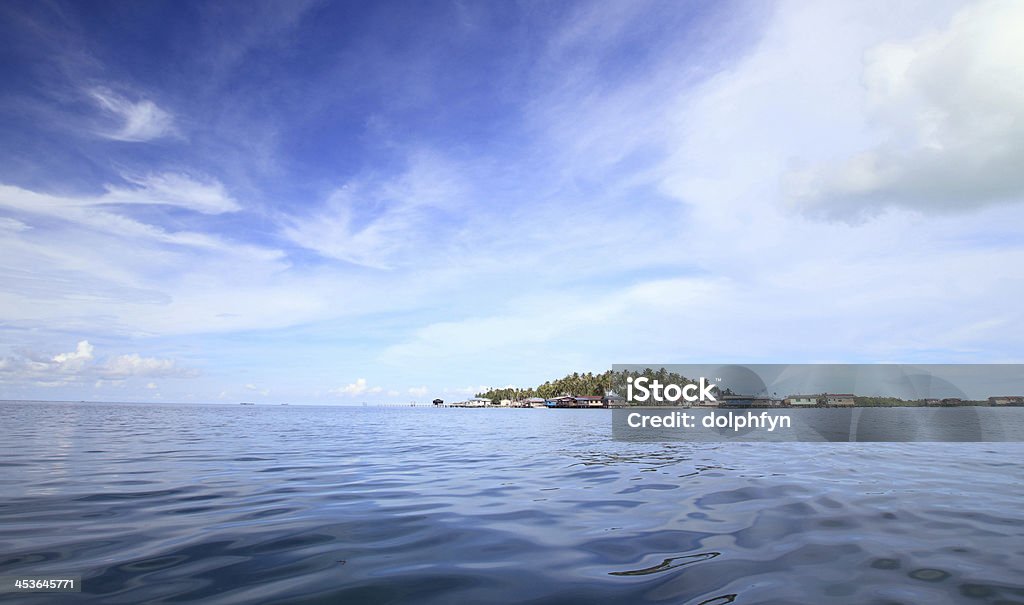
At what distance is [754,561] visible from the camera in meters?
6.31

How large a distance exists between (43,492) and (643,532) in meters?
12.7

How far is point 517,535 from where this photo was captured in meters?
7.83

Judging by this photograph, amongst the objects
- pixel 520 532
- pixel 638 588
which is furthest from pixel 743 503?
pixel 638 588

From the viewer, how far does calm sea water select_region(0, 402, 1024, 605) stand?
5.41 m

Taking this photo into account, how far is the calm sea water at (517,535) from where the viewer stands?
17.8 ft

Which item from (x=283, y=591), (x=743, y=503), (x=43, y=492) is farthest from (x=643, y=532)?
(x=43, y=492)

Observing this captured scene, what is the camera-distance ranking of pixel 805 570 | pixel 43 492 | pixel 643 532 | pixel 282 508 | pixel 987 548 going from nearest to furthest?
pixel 805 570 < pixel 987 548 < pixel 643 532 < pixel 282 508 < pixel 43 492

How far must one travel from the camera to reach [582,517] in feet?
29.4

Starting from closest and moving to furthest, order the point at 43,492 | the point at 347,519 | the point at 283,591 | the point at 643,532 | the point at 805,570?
the point at 283,591
the point at 805,570
the point at 643,532
the point at 347,519
the point at 43,492

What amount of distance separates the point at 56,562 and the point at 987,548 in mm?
12151

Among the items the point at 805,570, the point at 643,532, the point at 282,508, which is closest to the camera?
the point at 805,570

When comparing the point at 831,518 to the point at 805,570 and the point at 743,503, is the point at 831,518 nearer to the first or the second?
the point at 743,503

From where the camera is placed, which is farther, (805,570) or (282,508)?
(282,508)

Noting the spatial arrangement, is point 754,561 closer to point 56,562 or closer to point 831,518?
point 831,518
